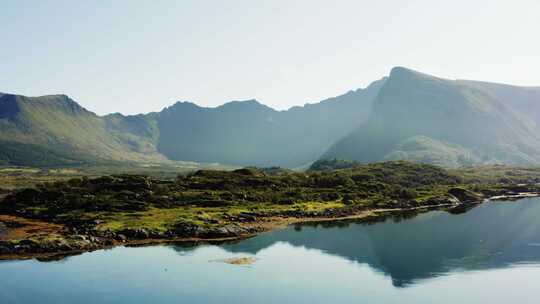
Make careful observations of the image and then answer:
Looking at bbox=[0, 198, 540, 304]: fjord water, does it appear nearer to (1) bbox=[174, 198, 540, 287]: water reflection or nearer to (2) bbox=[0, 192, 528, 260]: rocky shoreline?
(1) bbox=[174, 198, 540, 287]: water reflection

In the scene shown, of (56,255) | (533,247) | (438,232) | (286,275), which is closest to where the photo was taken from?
(286,275)

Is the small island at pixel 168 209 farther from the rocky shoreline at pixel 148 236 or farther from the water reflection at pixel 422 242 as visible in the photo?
the water reflection at pixel 422 242

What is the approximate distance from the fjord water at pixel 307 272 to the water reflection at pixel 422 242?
0.81 ft

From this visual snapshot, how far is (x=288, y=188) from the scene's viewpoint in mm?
193750

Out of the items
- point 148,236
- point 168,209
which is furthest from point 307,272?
point 168,209

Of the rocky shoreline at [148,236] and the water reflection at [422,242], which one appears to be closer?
the water reflection at [422,242]

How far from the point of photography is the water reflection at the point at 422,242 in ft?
315

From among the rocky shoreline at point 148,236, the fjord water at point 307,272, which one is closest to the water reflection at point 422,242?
the fjord water at point 307,272

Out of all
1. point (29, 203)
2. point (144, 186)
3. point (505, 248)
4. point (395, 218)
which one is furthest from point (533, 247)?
point (29, 203)

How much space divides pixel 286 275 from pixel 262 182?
359 ft

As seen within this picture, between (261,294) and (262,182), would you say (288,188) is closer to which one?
(262,182)

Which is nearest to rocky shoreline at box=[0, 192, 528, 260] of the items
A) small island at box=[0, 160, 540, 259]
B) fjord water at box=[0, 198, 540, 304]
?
small island at box=[0, 160, 540, 259]

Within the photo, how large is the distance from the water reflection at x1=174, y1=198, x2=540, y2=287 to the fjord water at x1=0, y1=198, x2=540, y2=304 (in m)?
0.25

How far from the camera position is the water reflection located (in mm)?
96000
